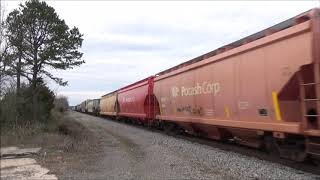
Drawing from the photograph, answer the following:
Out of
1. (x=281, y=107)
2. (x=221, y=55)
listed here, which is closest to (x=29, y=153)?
(x=221, y=55)

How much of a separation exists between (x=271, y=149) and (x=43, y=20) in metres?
24.7

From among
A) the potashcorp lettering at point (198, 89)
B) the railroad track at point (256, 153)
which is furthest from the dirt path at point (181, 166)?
the potashcorp lettering at point (198, 89)

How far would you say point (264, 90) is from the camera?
1240 centimetres

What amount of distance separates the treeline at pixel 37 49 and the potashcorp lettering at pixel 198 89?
7.84 metres

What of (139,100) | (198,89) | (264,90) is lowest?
(264,90)

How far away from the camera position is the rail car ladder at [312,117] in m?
10.3

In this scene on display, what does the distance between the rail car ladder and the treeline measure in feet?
55.7

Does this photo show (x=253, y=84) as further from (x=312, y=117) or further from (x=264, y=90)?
(x=312, y=117)

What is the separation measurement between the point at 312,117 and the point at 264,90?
1859 millimetres

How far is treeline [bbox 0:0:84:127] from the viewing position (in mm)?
27266

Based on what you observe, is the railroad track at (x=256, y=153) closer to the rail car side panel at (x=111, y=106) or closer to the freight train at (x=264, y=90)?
the freight train at (x=264, y=90)

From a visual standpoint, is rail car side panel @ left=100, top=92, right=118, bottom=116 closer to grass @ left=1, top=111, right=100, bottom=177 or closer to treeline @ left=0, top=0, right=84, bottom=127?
treeline @ left=0, top=0, right=84, bottom=127

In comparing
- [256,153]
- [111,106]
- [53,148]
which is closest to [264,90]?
[256,153]

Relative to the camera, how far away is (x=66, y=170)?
12.2 meters
